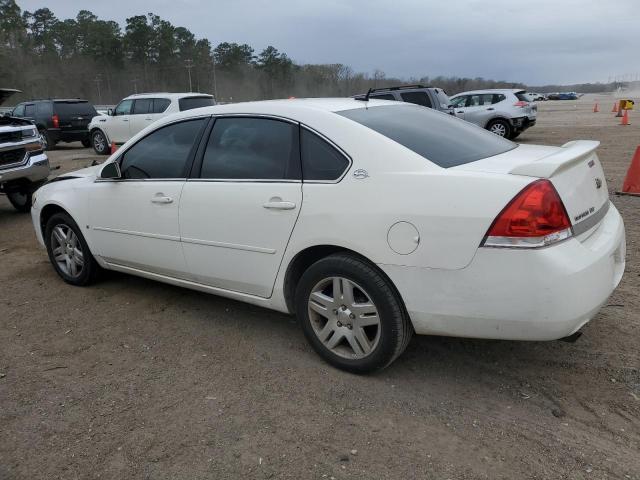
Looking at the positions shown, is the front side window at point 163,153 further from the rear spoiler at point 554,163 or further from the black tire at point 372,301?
the rear spoiler at point 554,163

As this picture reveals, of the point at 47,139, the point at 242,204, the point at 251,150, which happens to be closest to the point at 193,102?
the point at 47,139

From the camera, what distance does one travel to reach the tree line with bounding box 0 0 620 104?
210 ft

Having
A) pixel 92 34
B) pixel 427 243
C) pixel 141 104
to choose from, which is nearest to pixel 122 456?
pixel 427 243

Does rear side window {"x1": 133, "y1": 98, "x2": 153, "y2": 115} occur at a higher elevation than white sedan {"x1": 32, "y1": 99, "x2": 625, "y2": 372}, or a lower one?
higher

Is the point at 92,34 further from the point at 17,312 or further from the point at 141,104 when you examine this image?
the point at 17,312

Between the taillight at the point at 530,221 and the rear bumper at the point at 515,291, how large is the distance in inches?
1.7

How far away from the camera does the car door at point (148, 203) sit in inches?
149

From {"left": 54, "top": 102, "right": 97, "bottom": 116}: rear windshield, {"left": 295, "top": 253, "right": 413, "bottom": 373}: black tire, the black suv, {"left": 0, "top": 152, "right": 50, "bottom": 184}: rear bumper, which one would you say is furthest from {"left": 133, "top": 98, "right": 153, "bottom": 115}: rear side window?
{"left": 295, "top": 253, "right": 413, "bottom": 373}: black tire

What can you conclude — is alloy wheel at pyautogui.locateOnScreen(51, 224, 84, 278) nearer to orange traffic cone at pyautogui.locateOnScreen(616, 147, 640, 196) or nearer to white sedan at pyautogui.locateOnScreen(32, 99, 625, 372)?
white sedan at pyautogui.locateOnScreen(32, 99, 625, 372)

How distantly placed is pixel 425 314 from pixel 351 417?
2.16 ft

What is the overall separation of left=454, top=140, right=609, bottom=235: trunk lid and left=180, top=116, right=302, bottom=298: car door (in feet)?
3.53

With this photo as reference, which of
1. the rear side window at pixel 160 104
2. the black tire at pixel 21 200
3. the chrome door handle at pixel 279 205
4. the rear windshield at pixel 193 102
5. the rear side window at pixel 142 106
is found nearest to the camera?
the chrome door handle at pixel 279 205

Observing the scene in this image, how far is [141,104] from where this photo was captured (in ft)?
51.2

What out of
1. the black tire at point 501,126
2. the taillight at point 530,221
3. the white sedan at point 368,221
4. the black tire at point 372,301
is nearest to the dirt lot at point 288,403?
the black tire at point 372,301
